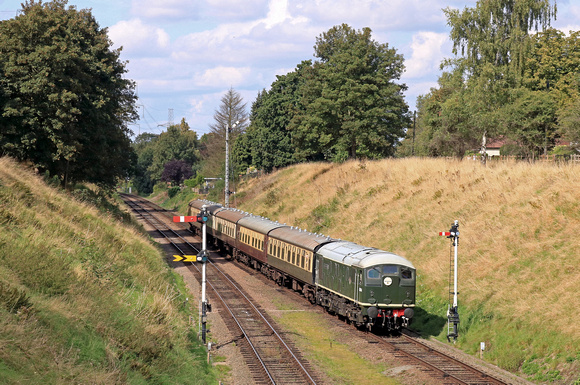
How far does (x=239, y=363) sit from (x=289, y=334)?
3.99 metres

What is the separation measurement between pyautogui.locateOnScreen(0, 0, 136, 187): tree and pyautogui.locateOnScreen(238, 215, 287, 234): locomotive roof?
10417 mm

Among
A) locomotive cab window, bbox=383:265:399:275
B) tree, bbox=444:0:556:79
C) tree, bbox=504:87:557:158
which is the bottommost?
locomotive cab window, bbox=383:265:399:275

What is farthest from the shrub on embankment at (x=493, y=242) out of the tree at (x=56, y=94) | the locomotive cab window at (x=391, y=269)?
the tree at (x=56, y=94)

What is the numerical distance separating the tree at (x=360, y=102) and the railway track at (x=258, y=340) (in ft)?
77.5

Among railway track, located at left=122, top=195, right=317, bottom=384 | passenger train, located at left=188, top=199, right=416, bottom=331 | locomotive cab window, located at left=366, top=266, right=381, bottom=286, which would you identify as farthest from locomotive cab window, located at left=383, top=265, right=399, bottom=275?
railway track, located at left=122, top=195, right=317, bottom=384

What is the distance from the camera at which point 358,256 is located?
2480cm

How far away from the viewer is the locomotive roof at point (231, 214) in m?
45.0

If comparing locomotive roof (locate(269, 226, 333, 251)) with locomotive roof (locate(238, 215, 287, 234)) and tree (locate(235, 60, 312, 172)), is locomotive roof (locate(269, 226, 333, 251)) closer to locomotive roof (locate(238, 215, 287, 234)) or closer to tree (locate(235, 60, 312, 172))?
locomotive roof (locate(238, 215, 287, 234))

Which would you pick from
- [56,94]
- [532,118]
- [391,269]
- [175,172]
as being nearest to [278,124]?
[532,118]

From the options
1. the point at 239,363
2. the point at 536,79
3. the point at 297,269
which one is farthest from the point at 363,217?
the point at 239,363

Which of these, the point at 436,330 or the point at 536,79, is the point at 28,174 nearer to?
the point at 436,330

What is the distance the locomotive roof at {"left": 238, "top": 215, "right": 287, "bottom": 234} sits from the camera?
37.8 meters

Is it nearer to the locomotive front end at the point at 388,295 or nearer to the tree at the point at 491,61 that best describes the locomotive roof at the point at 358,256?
the locomotive front end at the point at 388,295

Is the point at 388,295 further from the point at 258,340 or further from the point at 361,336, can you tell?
the point at 258,340
